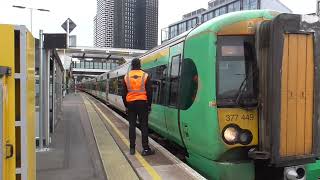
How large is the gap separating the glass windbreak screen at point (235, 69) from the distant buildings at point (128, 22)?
180 feet

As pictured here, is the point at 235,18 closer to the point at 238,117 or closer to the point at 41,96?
the point at 238,117

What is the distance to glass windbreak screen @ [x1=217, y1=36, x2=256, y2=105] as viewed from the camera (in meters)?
5.72

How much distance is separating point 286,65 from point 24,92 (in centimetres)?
330

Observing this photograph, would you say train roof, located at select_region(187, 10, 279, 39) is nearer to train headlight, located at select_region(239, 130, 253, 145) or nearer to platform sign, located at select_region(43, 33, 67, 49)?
train headlight, located at select_region(239, 130, 253, 145)

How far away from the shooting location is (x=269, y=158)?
5359 millimetres

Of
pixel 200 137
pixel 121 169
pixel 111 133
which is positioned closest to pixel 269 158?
pixel 200 137

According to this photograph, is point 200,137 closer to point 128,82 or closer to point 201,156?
point 201,156

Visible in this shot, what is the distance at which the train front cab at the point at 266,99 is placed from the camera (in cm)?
531

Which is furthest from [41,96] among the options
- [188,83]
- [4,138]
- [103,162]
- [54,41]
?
[4,138]

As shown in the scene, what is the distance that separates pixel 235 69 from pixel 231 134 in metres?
0.85

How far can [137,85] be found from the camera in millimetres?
7461

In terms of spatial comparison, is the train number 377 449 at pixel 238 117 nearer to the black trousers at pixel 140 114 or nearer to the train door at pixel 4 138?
the black trousers at pixel 140 114

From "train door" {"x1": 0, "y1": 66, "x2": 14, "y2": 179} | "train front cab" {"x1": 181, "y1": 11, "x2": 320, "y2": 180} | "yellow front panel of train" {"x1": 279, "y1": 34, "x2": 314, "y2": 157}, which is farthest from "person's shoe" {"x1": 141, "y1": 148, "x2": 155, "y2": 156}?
"train door" {"x1": 0, "y1": 66, "x2": 14, "y2": 179}

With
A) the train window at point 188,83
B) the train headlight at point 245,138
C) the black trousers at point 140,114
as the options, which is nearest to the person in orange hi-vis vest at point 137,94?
the black trousers at point 140,114
